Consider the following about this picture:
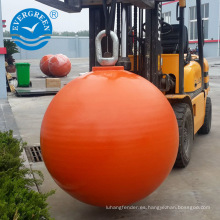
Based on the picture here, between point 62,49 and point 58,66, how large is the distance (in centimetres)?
3030

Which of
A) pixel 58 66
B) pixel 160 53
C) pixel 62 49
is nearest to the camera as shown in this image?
pixel 160 53

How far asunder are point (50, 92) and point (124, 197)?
9890mm

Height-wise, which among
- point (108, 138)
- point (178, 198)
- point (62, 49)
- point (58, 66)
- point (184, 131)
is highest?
point (62, 49)

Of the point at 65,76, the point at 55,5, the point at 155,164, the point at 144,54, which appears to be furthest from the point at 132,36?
the point at 65,76

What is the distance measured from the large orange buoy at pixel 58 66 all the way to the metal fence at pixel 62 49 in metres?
28.2

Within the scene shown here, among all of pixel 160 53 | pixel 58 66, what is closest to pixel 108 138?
pixel 160 53

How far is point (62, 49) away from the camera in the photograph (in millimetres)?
48531

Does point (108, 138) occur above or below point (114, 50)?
below

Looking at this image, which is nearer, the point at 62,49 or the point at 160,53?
the point at 160,53

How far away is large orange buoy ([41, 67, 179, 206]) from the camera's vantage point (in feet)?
9.40

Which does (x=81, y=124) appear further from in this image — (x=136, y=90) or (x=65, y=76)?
(x=65, y=76)

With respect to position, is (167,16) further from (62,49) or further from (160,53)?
(160,53)

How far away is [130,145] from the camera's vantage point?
287cm

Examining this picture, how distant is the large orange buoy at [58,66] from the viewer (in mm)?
19109
